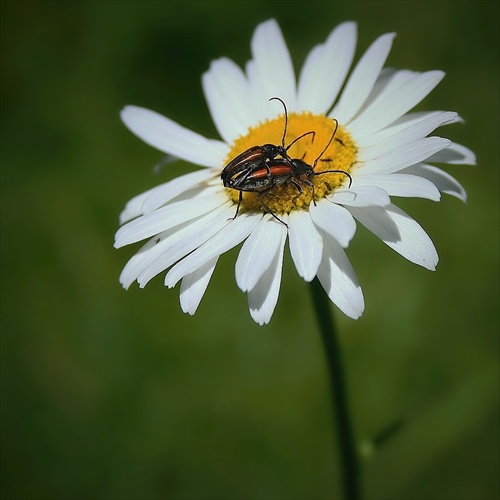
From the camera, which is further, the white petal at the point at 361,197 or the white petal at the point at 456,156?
the white petal at the point at 456,156

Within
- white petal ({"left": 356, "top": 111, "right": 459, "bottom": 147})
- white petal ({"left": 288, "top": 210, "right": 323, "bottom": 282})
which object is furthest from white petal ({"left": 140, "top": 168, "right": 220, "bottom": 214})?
white petal ({"left": 356, "top": 111, "right": 459, "bottom": 147})

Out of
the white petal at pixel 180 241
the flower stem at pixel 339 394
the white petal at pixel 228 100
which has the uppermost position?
the white petal at pixel 228 100

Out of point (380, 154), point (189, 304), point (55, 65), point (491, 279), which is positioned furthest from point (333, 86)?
point (55, 65)

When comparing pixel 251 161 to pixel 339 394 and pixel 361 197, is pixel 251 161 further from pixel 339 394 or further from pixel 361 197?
pixel 339 394

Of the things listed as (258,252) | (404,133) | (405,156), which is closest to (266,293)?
(258,252)

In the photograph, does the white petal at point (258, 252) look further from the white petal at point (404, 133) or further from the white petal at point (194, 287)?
the white petal at point (404, 133)

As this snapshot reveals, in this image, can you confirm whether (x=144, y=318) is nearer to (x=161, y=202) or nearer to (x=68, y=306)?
(x=68, y=306)

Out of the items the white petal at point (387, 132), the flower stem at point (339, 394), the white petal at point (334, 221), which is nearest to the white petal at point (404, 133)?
the white petal at point (387, 132)
